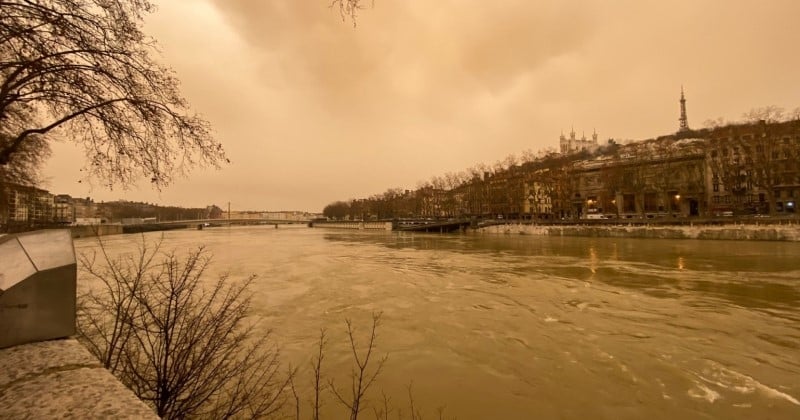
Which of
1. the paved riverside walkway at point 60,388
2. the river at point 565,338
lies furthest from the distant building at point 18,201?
the paved riverside walkway at point 60,388

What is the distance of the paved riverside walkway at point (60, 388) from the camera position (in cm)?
218

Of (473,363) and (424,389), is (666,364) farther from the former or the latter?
(424,389)

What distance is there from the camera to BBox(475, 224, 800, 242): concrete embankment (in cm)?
3534

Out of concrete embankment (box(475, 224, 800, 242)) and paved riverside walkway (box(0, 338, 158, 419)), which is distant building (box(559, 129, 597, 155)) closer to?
concrete embankment (box(475, 224, 800, 242))

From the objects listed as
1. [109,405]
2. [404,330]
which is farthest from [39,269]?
[404,330]

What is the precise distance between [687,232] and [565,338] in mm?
42639

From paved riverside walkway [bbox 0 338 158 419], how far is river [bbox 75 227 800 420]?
374 centimetres

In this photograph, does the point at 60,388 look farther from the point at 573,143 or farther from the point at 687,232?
the point at 573,143

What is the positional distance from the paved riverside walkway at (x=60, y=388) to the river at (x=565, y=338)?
374cm

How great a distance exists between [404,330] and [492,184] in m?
77.2

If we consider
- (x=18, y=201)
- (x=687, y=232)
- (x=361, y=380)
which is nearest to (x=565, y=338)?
(x=361, y=380)

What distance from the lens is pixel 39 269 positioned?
368 centimetres

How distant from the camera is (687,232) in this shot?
4159cm

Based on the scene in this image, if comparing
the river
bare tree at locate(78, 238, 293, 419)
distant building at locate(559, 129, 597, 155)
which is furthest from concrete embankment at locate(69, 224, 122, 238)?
distant building at locate(559, 129, 597, 155)
